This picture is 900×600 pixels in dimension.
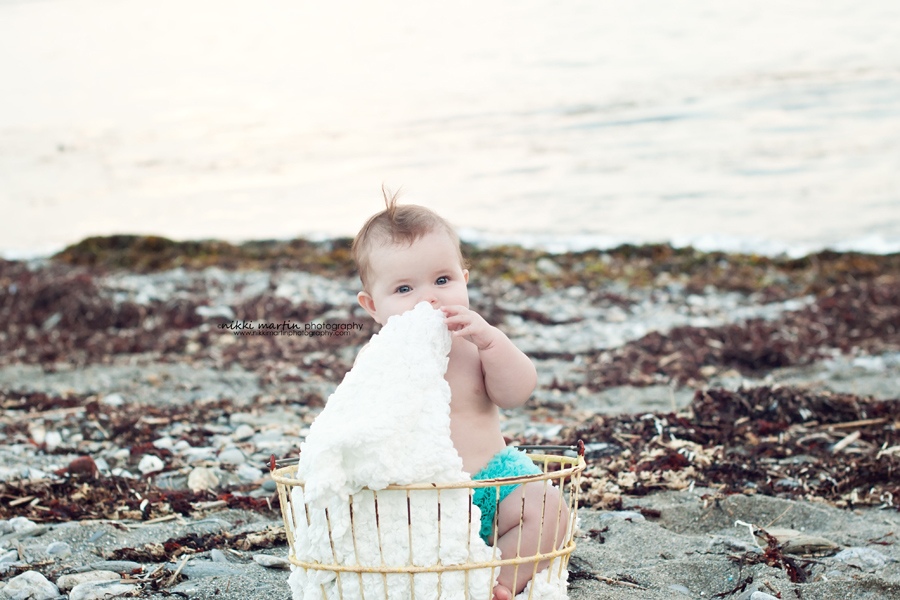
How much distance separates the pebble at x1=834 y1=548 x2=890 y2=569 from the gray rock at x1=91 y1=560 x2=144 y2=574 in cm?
315

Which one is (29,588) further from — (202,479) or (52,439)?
(52,439)

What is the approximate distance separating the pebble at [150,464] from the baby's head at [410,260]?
252 cm

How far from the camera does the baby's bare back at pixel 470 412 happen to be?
3006 mm

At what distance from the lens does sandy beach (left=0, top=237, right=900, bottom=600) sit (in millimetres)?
3418

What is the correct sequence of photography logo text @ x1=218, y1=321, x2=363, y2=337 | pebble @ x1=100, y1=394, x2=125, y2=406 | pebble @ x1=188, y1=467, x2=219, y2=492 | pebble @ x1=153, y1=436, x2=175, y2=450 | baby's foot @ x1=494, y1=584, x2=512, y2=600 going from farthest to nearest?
photography logo text @ x1=218, y1=321, x2=363, y2=337 → pebble @ x1=100, y1=394, x2=125, y2=406 → pebble @ x1=153, y1=436, x2=175, y2=450 → pebble @ x1=188, y1=467, x2=219, y2=492 → baby's foot @ x1=494, y1=584, x2=512, y2=600

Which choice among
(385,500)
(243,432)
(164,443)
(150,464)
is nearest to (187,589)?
(385,500)

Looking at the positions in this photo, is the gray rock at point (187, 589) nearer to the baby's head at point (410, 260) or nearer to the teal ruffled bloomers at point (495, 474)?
the teal ruffled bloomers at point (495, 474)

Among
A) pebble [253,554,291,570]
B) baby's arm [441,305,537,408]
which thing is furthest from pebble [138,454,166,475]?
baby's arm [441,305,537,408]

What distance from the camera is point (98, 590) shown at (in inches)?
119

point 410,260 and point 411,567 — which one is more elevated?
point 410,260

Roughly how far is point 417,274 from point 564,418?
3.61 m

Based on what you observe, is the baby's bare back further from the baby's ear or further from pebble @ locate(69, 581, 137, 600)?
pebble @ locate(69, 581, 137, 600)

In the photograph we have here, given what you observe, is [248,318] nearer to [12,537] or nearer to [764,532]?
[12,537]

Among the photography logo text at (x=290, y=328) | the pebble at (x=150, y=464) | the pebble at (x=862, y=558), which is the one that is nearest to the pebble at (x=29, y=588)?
the pebble at (x=150, y=464)
